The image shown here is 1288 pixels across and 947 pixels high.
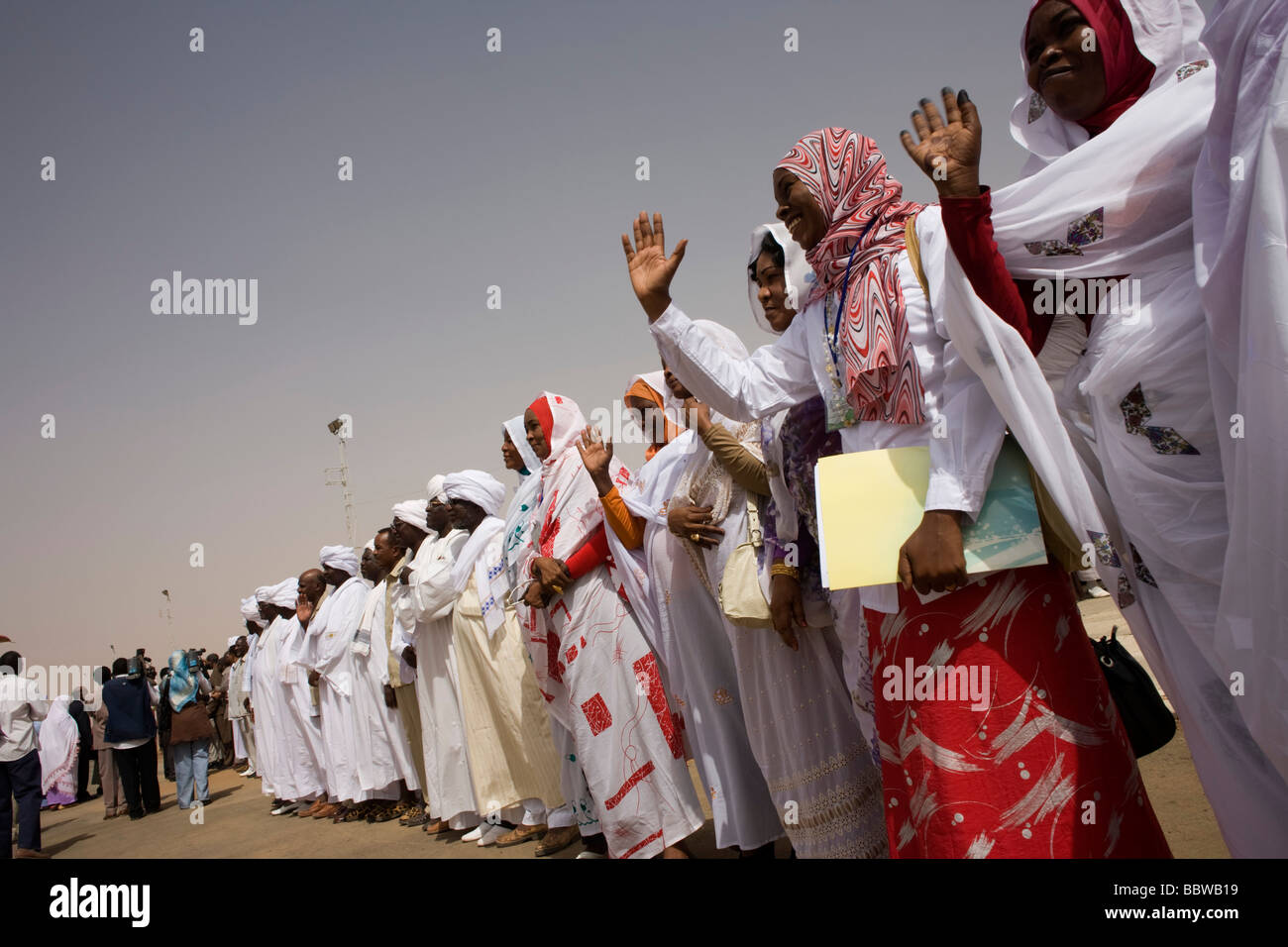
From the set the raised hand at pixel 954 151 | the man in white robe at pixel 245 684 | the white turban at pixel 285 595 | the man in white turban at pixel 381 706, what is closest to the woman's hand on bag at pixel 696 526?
the raised hand at pixel 954 151

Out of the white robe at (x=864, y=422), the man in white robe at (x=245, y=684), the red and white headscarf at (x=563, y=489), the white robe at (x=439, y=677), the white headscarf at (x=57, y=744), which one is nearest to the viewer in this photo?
the white robe at (x=864, y=422)

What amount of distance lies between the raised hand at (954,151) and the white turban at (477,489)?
218 inches

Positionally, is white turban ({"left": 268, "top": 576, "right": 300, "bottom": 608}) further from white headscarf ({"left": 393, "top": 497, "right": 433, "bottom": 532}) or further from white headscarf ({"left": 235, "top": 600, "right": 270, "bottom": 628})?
white headscarf ({"left": 393, "top": 497, "right": 433, "bottom": 532})

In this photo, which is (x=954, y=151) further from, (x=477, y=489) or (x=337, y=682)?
(x=337, y=682)

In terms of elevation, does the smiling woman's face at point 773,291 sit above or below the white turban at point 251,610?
above

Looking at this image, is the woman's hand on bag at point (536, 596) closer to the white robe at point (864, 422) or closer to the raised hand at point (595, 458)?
the raised hand at point (595, 458)

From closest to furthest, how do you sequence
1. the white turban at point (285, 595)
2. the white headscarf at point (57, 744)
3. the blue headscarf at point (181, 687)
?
the white turban at point (285, 595) → the blue headscarf at point (181, 687) → the white headscarf at point (57, 744)

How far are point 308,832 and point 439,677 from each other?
101 inches

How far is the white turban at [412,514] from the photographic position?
→ 25.2ft

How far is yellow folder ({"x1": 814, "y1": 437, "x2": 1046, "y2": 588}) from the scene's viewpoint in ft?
6.56
